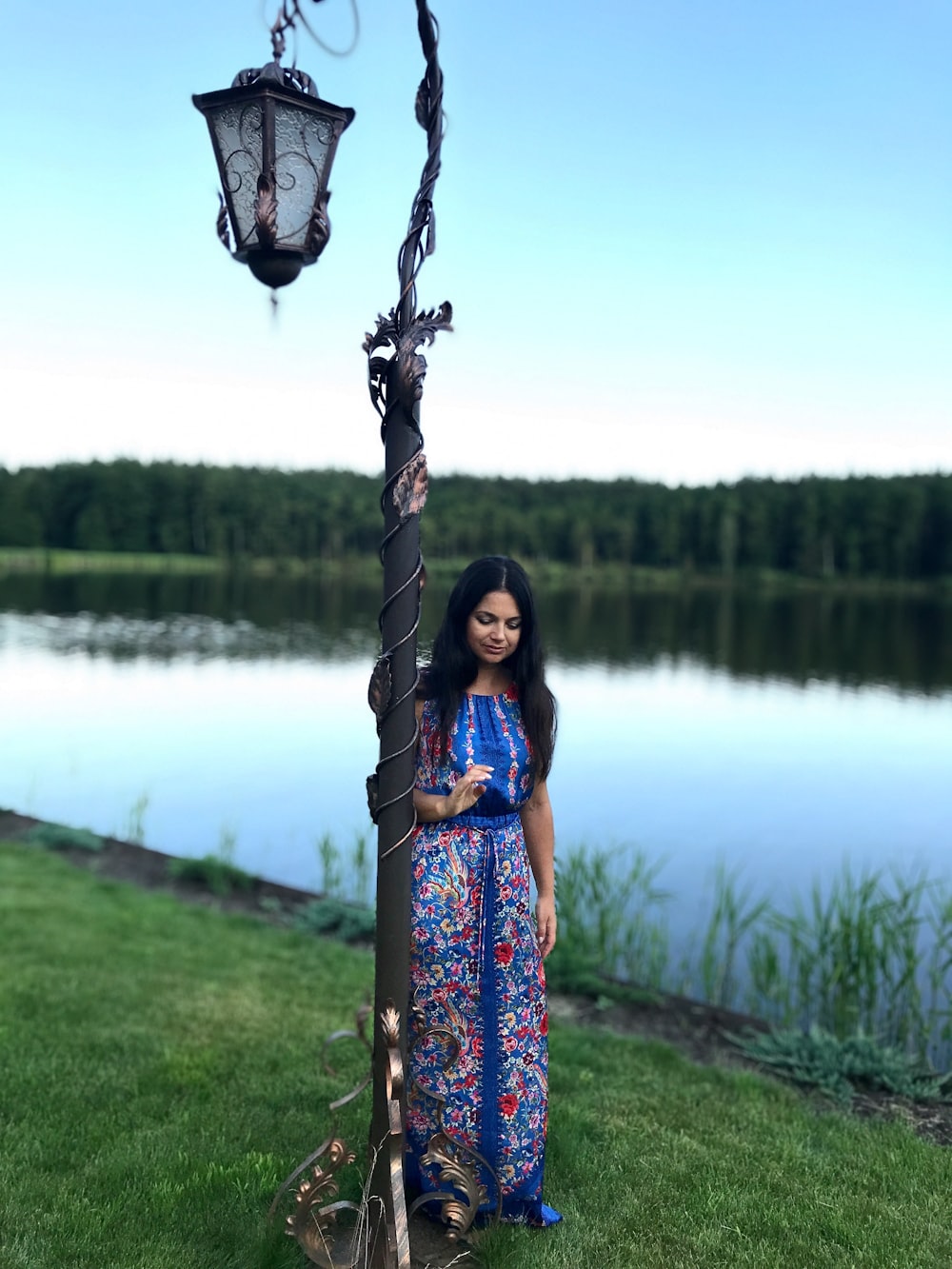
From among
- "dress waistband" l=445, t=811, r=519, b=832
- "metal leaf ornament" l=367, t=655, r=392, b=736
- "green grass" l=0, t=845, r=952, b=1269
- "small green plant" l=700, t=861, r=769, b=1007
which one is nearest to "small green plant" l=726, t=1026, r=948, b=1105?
"green grass" l=0, t=845, r=952, b=1269

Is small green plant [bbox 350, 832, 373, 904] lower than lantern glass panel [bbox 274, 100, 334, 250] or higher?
lower

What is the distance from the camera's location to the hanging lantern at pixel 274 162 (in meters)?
2.53

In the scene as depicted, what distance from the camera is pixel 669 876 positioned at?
941 centimetres

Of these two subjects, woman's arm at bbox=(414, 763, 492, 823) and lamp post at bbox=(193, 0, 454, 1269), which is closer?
lamp post at bbox=(193, 0, 454, 1269)

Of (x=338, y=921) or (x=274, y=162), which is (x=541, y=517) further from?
(x=274, y=162)

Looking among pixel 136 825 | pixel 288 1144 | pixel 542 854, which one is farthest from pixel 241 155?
pixel 136 825

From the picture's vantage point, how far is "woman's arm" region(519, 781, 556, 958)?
311 centimetres

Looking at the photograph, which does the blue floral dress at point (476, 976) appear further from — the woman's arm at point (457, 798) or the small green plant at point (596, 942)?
the small green plant at point (596, 942)

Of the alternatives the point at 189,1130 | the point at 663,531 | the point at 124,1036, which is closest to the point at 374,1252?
the point at 189,1130

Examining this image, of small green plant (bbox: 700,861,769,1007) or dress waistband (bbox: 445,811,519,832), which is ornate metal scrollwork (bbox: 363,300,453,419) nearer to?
dress waistband (bbox: 445,811,519,832)

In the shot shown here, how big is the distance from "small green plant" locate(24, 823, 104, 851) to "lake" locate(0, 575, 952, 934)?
110 cm

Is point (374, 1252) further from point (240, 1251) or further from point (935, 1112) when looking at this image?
point (935, 1112)

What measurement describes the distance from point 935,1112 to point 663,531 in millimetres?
73389

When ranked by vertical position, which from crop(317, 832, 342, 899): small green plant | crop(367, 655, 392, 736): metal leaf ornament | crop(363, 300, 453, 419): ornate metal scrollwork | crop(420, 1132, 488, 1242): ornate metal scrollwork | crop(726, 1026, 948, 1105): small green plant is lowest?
crop(317, 832, 342, 899): small green plant
